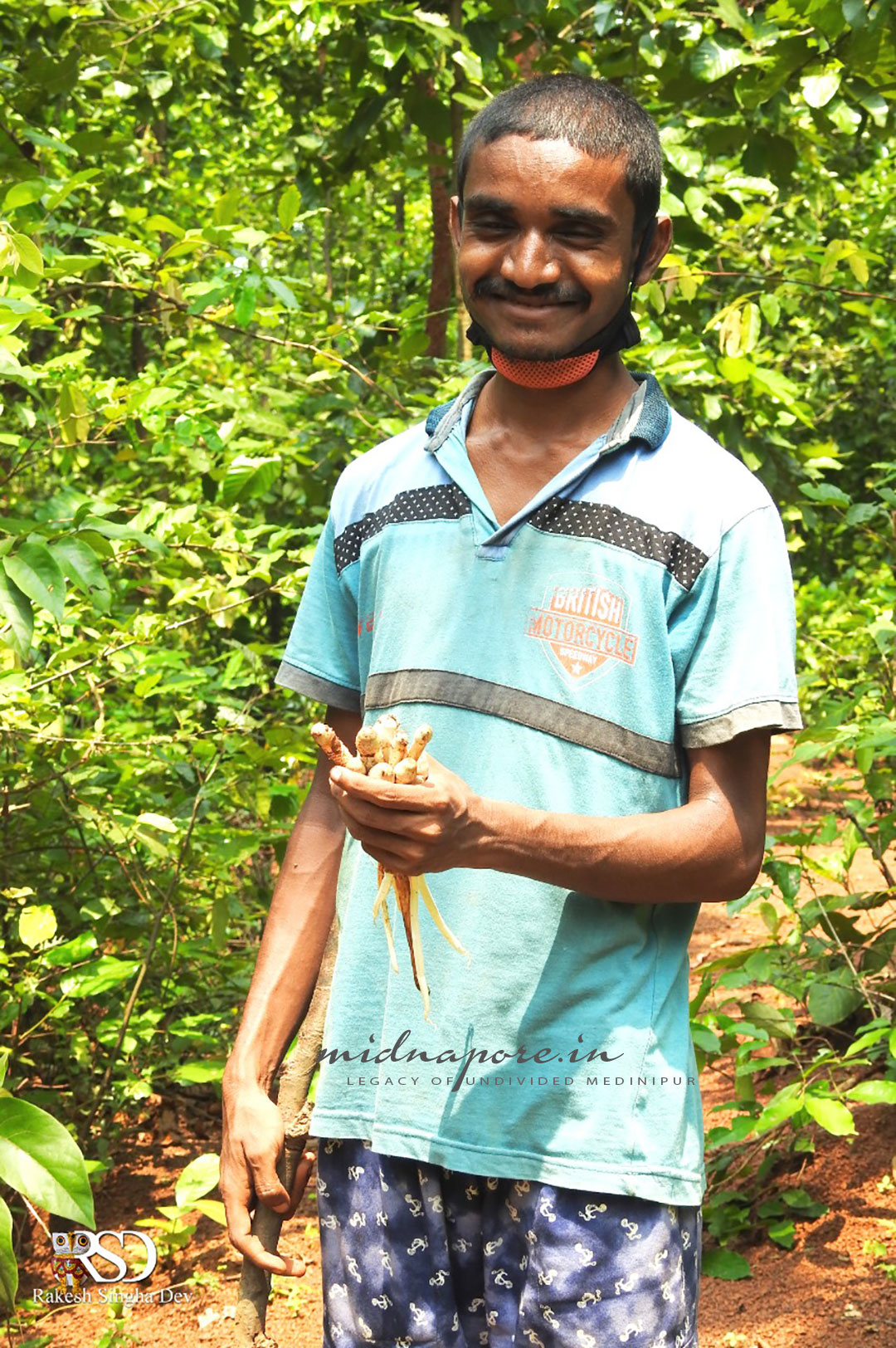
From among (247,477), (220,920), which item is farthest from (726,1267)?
(247,477)

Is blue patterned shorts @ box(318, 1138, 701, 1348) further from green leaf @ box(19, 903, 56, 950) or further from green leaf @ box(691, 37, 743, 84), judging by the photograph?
green leaf @ box(691, 37, 743, 84)

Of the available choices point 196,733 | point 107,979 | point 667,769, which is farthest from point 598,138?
point 196,733

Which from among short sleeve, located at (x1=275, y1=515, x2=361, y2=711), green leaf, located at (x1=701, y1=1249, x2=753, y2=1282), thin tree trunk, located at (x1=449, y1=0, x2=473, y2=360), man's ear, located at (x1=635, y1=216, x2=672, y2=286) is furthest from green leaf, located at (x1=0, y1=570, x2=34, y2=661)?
green leaf, located at (x1=701, y1=1249, x2=753, y2=1282)

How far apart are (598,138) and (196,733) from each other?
2.10m

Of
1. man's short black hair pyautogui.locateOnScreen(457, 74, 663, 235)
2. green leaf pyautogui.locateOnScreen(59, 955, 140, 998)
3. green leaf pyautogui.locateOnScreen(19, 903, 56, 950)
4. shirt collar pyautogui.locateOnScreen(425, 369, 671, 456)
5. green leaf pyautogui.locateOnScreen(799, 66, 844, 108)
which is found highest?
green leaf pyautogui.locateOnScreen(799, 66, 844, 108)

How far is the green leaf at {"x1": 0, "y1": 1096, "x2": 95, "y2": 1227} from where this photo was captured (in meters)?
1.60

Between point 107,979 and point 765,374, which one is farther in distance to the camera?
point 765,374

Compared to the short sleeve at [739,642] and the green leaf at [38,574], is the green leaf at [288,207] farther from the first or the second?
the short sleeve at [739,642]

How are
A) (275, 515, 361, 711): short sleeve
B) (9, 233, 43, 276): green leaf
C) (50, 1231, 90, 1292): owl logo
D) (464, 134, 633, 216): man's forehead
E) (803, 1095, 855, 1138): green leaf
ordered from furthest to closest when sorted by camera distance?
(50, 1231, 90, 1292): owl logo < (803, 1095, 855, 1138): green leaf < (9, 233, 43, 276): green leaf < (275, 515, 361, 711): short sleeve < (464, 134, 633, 216): man's forehead

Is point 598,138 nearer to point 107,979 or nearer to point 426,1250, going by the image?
point 426,1250

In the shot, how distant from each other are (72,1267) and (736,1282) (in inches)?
56.4

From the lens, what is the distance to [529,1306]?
1.38 meters

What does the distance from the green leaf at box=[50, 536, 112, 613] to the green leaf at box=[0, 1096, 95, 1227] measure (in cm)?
77

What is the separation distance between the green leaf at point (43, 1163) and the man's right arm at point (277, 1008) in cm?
16
